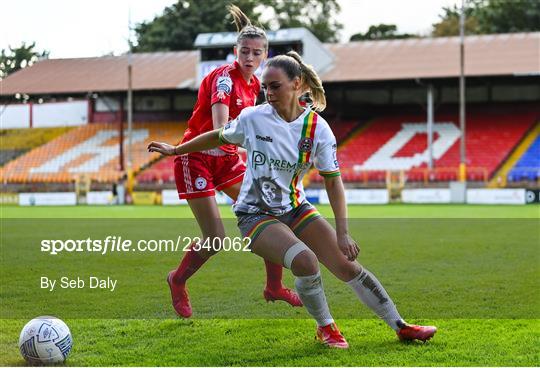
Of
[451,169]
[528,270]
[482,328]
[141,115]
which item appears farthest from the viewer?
[141,115]

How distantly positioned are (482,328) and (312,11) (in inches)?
2207

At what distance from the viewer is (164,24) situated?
55.1 metres

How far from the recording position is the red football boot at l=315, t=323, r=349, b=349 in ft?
19.0

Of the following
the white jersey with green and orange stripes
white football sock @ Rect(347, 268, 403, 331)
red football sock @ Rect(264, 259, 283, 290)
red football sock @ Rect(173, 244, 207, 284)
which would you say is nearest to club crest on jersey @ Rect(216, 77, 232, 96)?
the white jersey with green and orange stripes

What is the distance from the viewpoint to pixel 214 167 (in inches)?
294

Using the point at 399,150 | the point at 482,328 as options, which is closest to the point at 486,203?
the point at 399,150

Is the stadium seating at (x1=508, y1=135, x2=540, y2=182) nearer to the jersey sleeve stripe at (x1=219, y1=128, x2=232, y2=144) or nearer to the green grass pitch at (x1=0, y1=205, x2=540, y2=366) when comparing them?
the green grass pitch at (x1=0, y1=205, x2=540, y2=366)

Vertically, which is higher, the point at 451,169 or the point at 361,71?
the point at 361,71

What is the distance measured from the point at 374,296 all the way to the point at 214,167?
226 centimetres

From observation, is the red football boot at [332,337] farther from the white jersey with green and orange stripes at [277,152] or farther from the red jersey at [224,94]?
the red jersey at [224,94]

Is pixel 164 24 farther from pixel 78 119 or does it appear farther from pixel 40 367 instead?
pixel 40 367

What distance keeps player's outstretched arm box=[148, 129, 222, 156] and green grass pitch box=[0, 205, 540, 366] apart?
1419 mm

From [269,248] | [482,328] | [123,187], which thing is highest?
[269,248]

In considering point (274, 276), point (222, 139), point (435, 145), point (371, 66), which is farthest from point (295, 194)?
point (371, 66)
